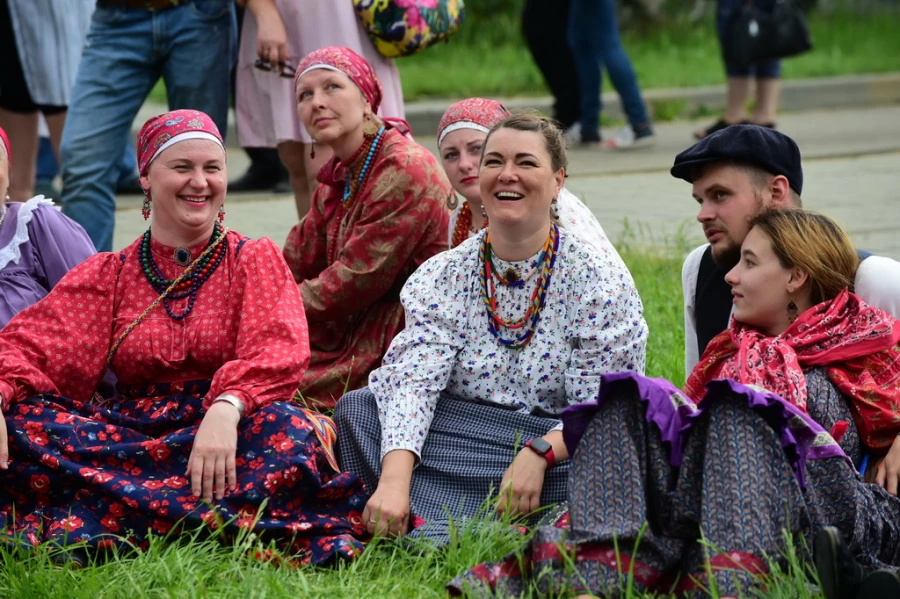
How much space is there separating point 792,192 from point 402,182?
132 cm

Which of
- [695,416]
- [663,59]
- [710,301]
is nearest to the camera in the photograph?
[695,416]

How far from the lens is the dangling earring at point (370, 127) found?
4.57m

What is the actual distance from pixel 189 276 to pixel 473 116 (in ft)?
4.10

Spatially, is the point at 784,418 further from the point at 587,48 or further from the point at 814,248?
the point at 587,48

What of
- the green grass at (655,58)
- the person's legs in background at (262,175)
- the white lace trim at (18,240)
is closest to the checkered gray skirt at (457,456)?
the white lace trim at (18,240)

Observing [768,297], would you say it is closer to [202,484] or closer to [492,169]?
[492,169]

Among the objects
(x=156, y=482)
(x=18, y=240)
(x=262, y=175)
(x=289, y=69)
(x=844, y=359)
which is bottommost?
(x=262, y=175)

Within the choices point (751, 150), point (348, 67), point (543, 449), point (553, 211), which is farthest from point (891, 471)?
point (348, 67)

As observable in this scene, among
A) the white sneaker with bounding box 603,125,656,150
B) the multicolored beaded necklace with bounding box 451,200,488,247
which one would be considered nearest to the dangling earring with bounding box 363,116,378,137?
the multicolored beaded necklace with bounding box 451,200,488,247

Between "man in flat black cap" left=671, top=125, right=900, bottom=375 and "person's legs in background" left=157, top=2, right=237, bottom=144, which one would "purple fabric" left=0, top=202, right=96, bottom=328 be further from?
"man in flat black cap" left=671, top=125, right=900, bottom=375

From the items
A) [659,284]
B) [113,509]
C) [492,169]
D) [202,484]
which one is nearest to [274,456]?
[202,484]

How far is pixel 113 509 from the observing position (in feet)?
11.2

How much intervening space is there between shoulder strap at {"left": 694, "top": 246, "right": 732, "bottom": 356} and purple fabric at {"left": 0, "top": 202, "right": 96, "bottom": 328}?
1.88 meters

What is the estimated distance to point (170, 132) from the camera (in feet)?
12.0
